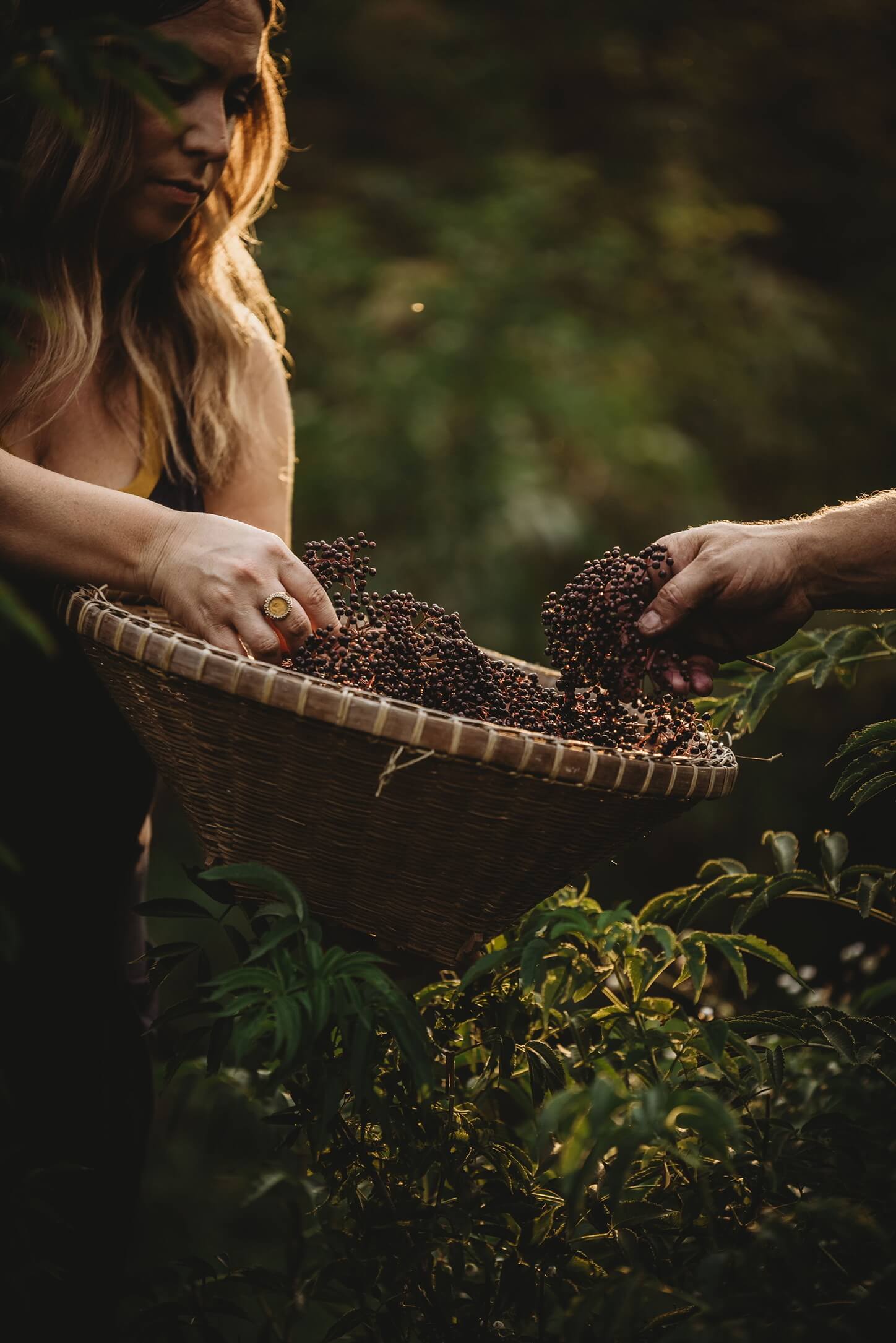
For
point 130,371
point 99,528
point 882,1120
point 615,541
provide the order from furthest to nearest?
point 615,541, point 130,371, point 99,528, point 882,1120

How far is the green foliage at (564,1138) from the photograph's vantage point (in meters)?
0.76

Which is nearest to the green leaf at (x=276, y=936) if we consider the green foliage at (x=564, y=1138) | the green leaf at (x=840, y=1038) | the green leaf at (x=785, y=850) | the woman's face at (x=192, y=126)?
the green foliage at (x=564, y=1138)

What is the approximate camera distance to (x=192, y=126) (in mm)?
1226

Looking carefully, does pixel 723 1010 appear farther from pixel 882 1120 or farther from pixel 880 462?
pixel 880 462

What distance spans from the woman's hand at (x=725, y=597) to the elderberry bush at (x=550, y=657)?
0.03m

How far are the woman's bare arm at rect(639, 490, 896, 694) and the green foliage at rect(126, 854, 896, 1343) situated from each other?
0.87ft

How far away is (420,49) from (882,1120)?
15.0ft

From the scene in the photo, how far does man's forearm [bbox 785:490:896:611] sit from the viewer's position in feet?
3.76

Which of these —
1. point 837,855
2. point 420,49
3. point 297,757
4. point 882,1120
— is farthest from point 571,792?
point 420,49

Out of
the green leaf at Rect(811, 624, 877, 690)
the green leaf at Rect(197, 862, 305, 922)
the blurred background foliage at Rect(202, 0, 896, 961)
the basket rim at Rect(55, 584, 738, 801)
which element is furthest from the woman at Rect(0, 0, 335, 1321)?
the blurred background foliage at Rect(202, 0, 896, 961)

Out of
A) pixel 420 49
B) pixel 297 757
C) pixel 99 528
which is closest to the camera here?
A: pixel 297 757

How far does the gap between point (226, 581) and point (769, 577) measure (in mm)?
590

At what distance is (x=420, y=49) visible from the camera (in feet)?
13.9

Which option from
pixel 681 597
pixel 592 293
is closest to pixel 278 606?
pixel 681 597
